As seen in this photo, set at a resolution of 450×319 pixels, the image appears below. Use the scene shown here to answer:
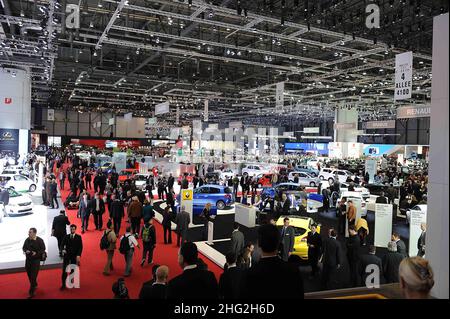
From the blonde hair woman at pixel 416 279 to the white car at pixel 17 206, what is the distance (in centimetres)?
1349

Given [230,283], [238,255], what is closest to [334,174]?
[238,255]

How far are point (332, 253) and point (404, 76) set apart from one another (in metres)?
7.20

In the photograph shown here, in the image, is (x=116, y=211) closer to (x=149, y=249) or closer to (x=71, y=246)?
(x=149, y=249)

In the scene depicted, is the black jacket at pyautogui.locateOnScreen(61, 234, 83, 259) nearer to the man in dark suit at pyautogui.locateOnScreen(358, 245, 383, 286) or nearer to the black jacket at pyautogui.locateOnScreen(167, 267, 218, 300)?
the black jacket at pyautogui.locateOnScreen(167, 267, 218, 300)

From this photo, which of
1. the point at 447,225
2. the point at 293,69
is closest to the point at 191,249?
the point at 447,225

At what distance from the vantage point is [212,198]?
16.5 meters

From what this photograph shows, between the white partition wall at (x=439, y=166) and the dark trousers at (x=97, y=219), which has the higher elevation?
the white partition wall at (x=439, y=166)

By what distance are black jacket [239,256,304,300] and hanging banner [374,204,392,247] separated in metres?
9.48

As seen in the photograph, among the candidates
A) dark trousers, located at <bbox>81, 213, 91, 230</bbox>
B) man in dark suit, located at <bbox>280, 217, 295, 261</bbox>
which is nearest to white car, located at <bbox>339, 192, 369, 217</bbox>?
man in dark suit, located at <bbox>280, 217, 295, 261</bbox>

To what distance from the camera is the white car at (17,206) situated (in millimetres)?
13139

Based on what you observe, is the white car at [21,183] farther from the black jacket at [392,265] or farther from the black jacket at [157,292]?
the black jacket at [392,265]

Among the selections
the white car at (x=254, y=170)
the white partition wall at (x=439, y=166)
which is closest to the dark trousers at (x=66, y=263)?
the white partition wall at (x=439, y=166)

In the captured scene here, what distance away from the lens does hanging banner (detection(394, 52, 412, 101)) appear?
456 inches
